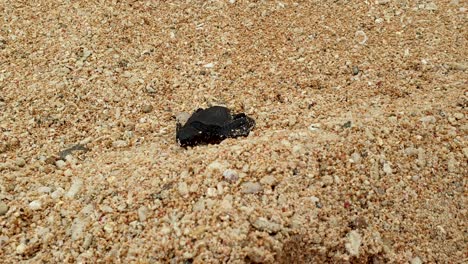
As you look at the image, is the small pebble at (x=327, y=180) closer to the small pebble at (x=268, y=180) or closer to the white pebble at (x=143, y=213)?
the small pebble at (x=268, y=180)

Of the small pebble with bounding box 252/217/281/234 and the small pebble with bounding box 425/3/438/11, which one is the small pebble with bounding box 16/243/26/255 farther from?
the small pebble with bounding box 425/3/438/11

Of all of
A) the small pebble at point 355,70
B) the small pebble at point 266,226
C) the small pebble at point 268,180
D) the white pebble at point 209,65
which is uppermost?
the white pebble at point 209,65

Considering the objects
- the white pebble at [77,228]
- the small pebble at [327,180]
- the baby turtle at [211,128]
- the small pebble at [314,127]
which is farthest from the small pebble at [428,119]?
the white pebble at [77,228]

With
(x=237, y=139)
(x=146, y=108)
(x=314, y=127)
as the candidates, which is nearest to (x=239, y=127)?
(x=237, y=139)

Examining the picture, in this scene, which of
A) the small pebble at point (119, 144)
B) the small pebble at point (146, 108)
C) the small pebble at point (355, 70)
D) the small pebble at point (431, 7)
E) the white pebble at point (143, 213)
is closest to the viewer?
the white pebble at point (143, 213)

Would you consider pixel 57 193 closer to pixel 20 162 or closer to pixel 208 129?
pixel 20 162

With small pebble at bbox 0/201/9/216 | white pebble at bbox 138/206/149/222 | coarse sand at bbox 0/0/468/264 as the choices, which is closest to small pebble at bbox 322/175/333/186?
coarse sand at bbox 0/0/468/264

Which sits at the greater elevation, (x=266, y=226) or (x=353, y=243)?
(x=266, y=226)
